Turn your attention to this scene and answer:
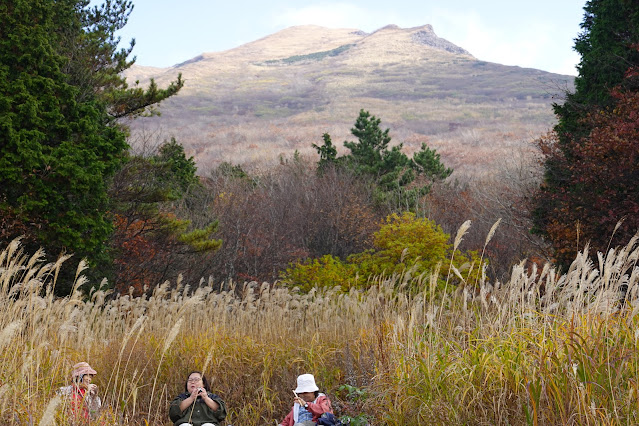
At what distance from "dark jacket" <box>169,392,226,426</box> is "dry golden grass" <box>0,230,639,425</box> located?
0.94 ft

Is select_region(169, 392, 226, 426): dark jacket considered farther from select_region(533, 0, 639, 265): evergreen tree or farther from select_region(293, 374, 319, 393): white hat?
select_region(533, 0, 639, 265): evergreen tree

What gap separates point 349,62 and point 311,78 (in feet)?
78.7

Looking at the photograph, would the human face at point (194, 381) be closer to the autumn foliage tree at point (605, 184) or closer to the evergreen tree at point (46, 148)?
the evergreen tree at point (46, 148)

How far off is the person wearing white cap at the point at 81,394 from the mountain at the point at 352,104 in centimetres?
5176

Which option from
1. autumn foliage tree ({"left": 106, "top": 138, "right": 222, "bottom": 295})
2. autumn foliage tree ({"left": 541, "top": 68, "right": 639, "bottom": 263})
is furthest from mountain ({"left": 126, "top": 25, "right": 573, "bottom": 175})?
autumn foliage tree ({"left": 541, "top": 68, "right": 639, "bottom": 263})

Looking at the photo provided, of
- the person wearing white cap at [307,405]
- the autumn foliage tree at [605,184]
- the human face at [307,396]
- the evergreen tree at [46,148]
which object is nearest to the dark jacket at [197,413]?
the person wearing white cap at [307,405]

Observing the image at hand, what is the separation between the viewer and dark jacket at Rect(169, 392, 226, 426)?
555 cm

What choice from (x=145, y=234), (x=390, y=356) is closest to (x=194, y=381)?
(x=390, y=356)

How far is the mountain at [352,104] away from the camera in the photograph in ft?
267

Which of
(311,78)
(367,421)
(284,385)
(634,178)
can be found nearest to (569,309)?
(367,421)

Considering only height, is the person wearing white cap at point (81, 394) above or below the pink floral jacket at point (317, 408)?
above

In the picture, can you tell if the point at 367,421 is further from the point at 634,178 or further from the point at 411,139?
the point at 411,139

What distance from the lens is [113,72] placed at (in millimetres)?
17766

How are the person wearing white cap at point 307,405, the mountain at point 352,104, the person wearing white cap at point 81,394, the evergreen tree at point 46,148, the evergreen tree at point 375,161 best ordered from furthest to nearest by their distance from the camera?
the mountain at point 352,104
the evergreen tree at point 375,161
the evergreen tree at point 46,148
the person wearing white cap at point 307,405
the person wearing white cap at point 81,394
